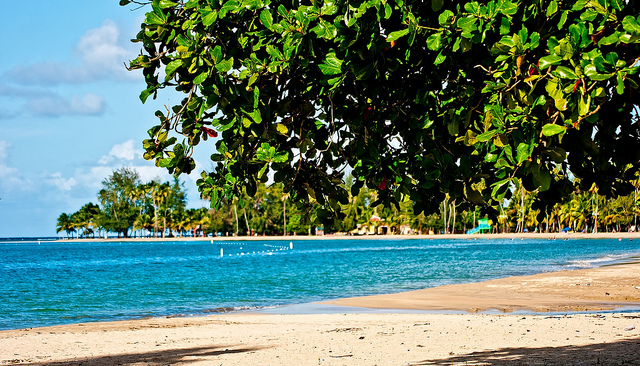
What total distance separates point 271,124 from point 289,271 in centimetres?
4817

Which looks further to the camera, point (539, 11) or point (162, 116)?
point (162, 116)

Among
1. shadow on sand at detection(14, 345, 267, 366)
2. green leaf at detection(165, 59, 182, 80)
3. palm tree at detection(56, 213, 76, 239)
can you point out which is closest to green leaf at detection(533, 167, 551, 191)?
green leaf at detection(165, 59, 182, 80)

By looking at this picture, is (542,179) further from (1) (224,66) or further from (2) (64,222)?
(2) (64,222)

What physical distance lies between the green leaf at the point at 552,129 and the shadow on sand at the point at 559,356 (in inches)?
272

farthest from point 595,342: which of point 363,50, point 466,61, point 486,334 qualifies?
point 363,50

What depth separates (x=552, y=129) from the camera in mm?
3396

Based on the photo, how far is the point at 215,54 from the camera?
13.1 feet

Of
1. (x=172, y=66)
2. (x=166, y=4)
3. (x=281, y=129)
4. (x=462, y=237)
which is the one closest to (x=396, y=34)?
(x=281, y=129)

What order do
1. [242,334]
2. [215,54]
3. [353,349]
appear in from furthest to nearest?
[242,334]
[353,349]
[215,54]

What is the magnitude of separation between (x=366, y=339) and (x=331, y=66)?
1107cm

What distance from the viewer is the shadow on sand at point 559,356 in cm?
930

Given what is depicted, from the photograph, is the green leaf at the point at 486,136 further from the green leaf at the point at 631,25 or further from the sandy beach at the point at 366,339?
the sandy beach at the point at 366,339

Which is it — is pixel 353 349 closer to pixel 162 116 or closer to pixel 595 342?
pixel 595 342

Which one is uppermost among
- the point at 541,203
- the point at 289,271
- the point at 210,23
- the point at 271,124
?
the point at 210,23
